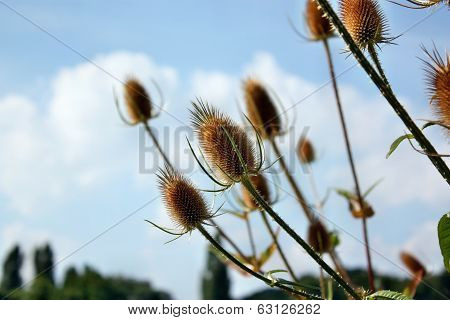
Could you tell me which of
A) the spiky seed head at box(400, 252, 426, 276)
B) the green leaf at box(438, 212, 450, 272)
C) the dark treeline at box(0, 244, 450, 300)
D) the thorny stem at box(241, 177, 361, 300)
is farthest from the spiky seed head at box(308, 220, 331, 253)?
the dark treeline at box(0, 244, 450, 300)

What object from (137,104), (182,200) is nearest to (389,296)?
(182,200)

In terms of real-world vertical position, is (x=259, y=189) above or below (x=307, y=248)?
above

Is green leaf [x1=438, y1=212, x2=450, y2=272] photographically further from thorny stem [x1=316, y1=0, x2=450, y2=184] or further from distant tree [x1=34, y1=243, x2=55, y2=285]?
distant tree [x1=34, y1=243, x2=55, y2=285]

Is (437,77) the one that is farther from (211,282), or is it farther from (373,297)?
(211,282)

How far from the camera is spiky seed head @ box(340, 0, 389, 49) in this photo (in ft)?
7.65

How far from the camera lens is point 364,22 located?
235 cm

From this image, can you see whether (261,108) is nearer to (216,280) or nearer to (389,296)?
(389,296)

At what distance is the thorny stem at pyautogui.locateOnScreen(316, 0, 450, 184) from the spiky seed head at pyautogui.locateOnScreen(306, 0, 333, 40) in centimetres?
305

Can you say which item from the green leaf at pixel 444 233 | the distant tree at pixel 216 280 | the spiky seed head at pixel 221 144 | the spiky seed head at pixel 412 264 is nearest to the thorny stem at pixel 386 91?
the green leaf at pixel 444 233

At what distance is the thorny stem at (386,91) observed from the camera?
180cm

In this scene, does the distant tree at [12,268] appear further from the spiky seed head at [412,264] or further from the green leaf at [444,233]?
the green leaf at [444,233]

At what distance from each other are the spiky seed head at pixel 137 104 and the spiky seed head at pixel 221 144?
2905mm

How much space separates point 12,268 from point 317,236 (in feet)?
215

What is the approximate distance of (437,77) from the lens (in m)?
2.04
